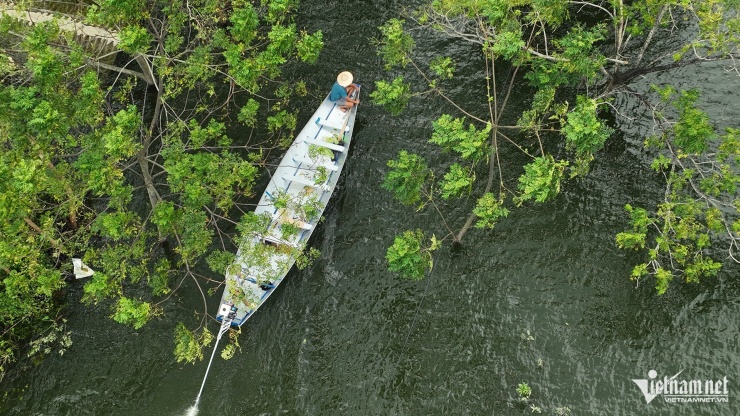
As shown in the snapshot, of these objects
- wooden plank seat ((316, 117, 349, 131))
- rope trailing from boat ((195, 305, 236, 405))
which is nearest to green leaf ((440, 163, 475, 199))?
wooden plank seat ((316, 117, 349, 131))

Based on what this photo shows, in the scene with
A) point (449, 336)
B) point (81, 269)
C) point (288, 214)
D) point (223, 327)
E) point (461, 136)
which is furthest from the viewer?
point (288, 214)

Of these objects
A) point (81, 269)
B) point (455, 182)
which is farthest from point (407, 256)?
point (81, 269)

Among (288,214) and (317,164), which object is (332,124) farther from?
(288,214)

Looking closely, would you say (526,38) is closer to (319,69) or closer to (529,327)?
(319,69)

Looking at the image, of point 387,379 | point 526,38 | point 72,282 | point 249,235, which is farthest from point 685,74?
point 72,282

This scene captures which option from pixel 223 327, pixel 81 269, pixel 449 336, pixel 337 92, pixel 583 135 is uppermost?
pixel 583 135

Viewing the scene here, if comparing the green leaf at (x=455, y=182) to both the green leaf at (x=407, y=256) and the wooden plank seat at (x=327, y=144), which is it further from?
the wooden plank seat at (x=327, y=144)

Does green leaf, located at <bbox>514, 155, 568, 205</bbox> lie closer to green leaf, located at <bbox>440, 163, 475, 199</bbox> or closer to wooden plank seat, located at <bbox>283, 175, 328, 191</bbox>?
green leaf, located at <bbox>440, 163, 475, 199</bbox>
